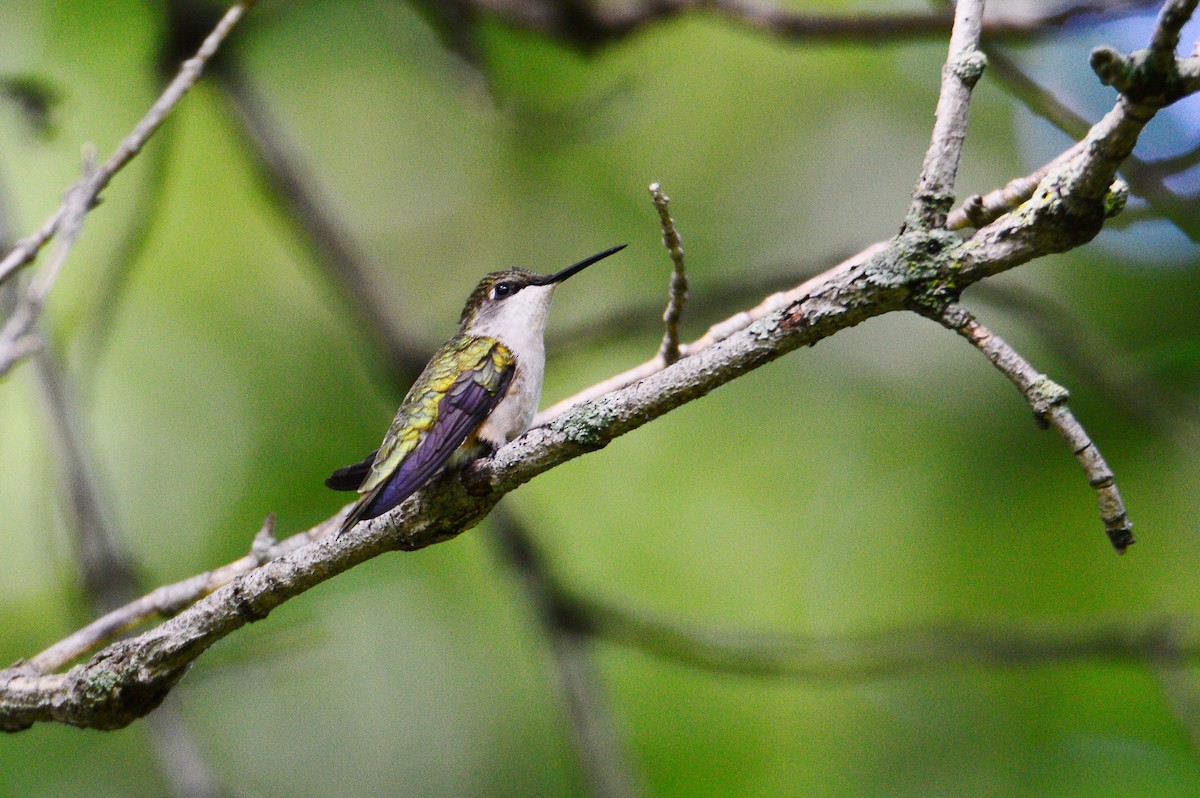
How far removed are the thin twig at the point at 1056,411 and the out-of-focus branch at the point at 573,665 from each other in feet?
11.9

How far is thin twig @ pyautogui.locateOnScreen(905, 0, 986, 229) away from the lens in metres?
2.24

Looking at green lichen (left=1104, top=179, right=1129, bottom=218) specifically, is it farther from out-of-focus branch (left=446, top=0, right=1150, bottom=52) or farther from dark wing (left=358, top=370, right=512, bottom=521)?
out-of-focus branch (left=446, top=0, right=1150, bottom=52)

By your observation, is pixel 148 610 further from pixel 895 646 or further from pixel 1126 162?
pixel 895 646

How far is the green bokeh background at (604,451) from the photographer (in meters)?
8.77

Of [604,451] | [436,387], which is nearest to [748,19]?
[436,387]

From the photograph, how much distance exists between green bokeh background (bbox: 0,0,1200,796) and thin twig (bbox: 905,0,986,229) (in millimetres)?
4988

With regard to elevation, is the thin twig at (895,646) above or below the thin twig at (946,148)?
below

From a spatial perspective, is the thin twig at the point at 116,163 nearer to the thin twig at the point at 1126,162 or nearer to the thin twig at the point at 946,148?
the thin twig at the point at 946,148

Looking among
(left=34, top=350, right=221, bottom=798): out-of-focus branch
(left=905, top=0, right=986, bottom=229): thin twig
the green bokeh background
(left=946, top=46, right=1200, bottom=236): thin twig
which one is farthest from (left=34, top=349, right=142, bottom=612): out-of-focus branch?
(left=905, top=0, right=986, bottom=229): thin twig

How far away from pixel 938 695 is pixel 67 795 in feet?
25.3

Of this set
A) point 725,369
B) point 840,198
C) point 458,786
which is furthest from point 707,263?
point 725,369

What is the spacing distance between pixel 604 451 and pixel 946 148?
8827mm

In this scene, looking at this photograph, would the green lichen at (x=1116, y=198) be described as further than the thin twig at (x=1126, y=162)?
No

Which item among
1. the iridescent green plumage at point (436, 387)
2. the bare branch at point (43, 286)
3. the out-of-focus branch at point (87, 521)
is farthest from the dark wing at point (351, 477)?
the out-of-focus branch at point (87, 521)
